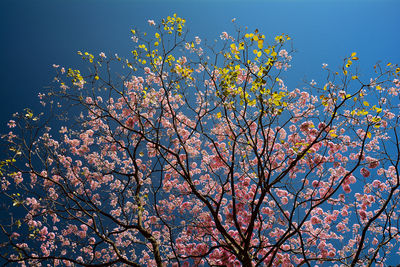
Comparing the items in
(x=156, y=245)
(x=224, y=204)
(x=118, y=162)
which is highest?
(x=118, y=162)

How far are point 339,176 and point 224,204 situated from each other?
4.02 meters

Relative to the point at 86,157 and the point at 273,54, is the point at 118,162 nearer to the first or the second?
the point at 86,157

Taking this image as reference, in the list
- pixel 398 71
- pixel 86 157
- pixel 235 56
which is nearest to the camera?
pixel 398 71

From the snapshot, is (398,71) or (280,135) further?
(280,135)

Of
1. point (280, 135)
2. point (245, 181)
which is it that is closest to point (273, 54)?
point (280, 135)

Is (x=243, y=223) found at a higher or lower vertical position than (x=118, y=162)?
lower

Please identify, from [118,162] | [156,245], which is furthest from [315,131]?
[118,162]

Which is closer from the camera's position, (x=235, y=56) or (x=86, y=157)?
(x=235, y=56)

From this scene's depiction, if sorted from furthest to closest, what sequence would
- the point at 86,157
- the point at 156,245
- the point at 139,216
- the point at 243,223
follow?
the point at 86,157, the point at 243,223, the point at 139,216, the point at 156,245

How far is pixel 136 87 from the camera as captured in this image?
982 cm

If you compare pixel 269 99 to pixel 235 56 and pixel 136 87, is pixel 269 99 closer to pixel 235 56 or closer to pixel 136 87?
pixel 235 56

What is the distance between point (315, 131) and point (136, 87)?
6356 mm

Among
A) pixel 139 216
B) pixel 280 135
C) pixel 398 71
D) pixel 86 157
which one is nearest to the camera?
pixel 398 71

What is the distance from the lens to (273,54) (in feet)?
19.0
